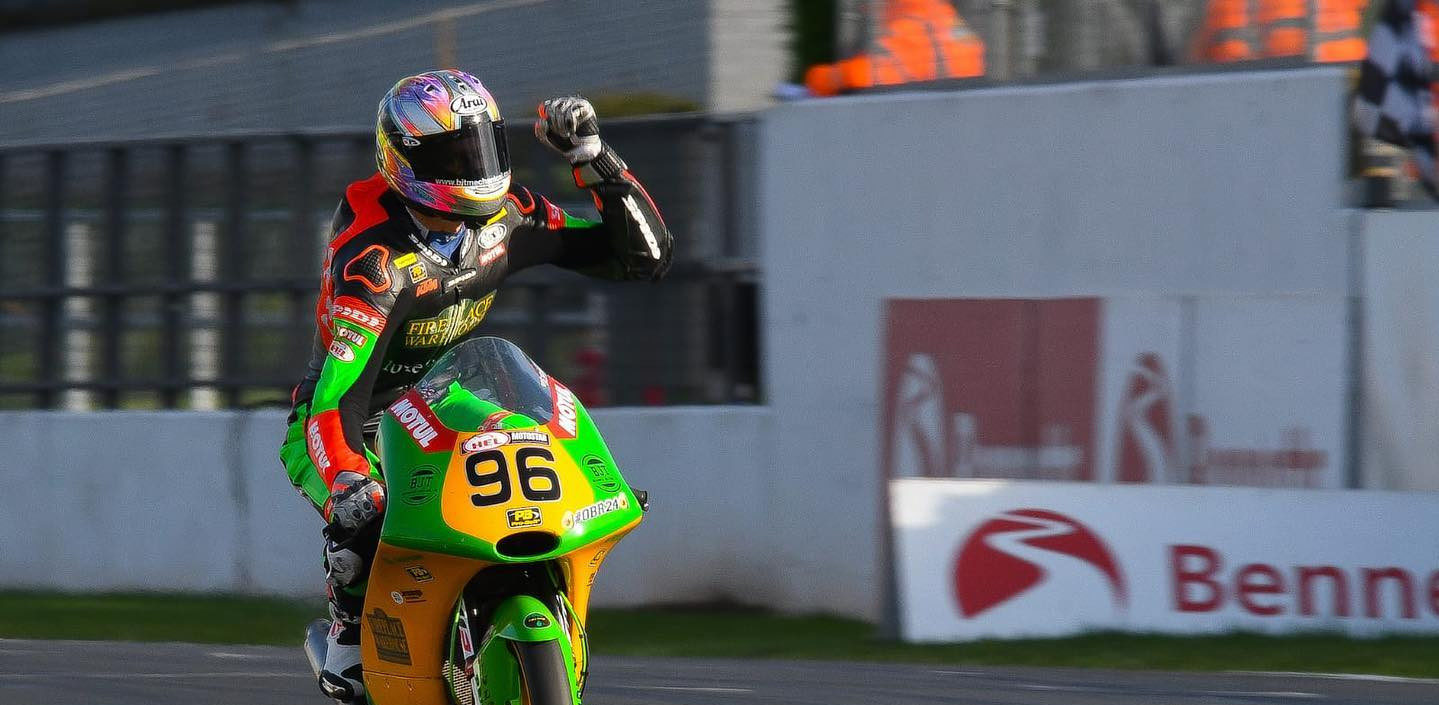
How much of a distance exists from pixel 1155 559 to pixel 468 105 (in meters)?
4.30

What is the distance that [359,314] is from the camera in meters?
5.43

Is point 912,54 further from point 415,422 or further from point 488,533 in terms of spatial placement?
point 488,533

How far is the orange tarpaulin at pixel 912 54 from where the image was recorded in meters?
10.6

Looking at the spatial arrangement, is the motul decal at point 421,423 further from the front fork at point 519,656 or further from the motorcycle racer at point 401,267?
the front fork at point 519,656

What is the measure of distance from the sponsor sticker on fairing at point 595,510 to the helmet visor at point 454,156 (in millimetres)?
1061

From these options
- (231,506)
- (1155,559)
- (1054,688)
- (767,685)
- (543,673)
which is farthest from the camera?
(231,506)

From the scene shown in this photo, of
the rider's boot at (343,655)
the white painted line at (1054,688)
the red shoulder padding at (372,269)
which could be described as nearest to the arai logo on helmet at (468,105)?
the red shoulder padding at (372,269)

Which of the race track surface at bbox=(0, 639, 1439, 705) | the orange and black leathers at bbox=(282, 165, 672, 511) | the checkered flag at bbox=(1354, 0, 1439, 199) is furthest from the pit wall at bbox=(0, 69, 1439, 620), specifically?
the orange and black leathers at bbox=(282, 165, 672, 511)

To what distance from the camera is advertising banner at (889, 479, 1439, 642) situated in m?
8.45

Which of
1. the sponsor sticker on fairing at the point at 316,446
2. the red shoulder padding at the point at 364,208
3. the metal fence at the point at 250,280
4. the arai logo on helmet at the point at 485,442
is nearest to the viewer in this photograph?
the arai logo on helmet at the point at 485,442

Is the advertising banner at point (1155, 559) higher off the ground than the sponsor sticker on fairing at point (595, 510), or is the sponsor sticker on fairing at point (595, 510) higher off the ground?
the sponsor sticker on fairing at point (595, 510)

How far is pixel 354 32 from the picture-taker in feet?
77.2

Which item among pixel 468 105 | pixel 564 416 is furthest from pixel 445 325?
pixel 564 416

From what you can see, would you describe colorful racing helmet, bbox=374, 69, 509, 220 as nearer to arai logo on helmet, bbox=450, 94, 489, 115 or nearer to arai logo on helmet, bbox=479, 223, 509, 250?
arai logo on helmet, bbox=450, 94, 489, 115
